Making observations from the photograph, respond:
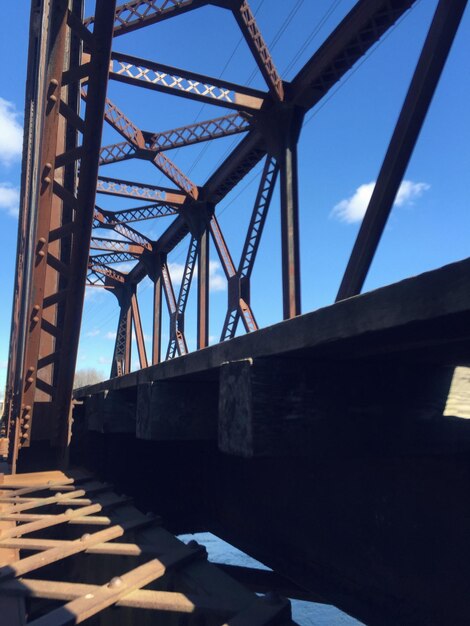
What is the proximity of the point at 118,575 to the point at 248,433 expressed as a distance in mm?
1423

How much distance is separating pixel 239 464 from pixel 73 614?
114 inches

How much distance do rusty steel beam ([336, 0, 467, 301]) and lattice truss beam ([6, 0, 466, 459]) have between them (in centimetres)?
2

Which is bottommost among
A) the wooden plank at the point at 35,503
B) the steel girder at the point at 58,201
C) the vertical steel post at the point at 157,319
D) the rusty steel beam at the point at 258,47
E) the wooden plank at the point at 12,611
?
the wooden plank at the point at 12,611

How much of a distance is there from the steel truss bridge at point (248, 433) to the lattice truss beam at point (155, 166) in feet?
0.10

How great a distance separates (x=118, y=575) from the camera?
2.93 meters

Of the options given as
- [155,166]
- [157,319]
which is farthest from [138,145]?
[157,319]

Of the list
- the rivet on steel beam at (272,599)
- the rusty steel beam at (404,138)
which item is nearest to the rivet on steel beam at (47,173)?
the rivet on steel beam at (272,599)

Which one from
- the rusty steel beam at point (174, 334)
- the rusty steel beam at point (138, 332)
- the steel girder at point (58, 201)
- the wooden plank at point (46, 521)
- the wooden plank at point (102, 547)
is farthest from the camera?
the rusty steel beam at point (138, 332)

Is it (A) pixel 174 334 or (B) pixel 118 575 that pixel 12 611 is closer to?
(B) pixel 118 575

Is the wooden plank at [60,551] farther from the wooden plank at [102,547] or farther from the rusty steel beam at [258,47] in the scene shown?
the rusty steel beam at [258,47]

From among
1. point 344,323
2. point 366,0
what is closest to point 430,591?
point 344,323

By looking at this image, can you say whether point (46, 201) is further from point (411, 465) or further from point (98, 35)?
point (411, 465)

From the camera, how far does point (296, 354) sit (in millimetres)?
2367

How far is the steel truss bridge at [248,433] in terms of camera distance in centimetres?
221
